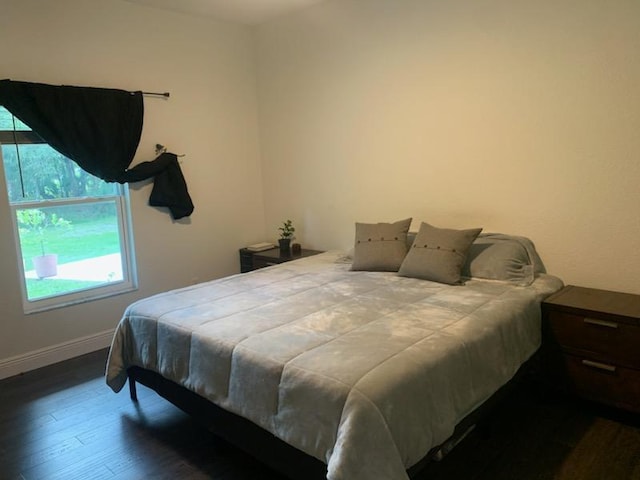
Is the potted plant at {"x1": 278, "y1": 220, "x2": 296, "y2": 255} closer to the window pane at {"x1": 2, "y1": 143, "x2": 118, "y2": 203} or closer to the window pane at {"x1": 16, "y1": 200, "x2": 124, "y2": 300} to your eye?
the window pane at {"x1": 16, "y1": 200, "x2": 124, "y2": 300}

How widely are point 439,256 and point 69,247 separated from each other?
280 cm

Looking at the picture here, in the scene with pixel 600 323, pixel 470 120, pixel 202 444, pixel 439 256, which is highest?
pixel 470 120

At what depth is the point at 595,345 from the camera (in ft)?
8.09

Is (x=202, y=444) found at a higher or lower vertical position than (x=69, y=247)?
lower

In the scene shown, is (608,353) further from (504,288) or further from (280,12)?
(280,12)

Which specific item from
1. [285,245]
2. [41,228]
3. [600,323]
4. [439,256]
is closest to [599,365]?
[600,323]

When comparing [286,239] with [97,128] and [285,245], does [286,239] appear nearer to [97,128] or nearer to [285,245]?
Result: [285,245]

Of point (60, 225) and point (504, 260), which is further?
point (60, 225)

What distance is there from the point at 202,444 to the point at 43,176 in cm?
233

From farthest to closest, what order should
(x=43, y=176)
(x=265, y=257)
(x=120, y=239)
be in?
(x=265, y=257), (x=120, y=239), (x=43, y=176)

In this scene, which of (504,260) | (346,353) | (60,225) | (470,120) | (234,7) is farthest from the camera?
(234,7)

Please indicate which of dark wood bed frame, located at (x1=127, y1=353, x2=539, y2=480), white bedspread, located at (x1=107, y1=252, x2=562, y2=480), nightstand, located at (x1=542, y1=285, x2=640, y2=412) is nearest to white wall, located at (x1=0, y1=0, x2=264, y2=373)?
white bedspread, located at (x1=107, y1=252, x2=562, y2=480)

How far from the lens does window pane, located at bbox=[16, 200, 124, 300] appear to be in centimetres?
343

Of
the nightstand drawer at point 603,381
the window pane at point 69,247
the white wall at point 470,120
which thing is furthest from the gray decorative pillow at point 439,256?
the window pane at point 69,247
